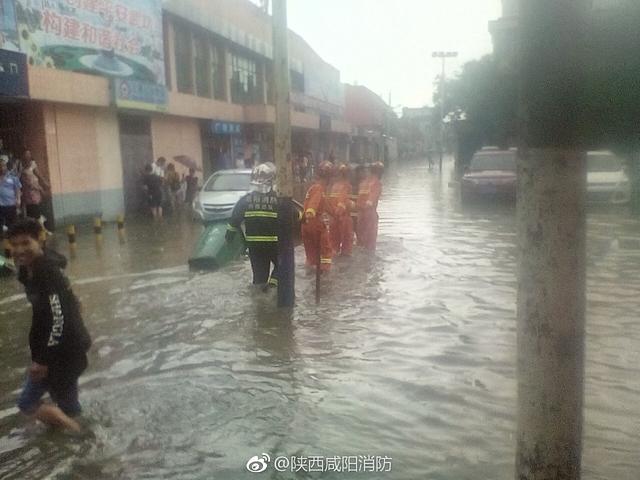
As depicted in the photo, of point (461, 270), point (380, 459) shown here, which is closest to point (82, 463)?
point (380, 459)

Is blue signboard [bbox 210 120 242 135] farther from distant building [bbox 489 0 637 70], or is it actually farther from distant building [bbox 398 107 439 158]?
distant building [bbox 398 107 439 158]

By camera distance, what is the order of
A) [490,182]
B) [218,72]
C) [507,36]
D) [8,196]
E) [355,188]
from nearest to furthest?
1. [507,36]
2. [355,188]
3. [8,196]
4. [490,182]
5. [218,72]

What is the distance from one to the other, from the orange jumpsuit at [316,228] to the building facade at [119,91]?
28.3ft

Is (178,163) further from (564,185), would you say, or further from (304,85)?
(564,185)

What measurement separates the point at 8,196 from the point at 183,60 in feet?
52.2

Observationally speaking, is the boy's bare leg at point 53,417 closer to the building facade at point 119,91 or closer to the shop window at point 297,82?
the building facade at point 119,91

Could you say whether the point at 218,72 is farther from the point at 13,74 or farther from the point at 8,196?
the point at 8,196

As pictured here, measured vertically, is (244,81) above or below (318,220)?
above

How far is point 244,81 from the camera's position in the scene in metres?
35.8

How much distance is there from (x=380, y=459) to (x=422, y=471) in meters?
0.27

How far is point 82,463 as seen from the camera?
434 centimetres


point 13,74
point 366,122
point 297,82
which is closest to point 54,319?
point 13,74

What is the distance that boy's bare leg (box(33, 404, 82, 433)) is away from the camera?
4.58 metres

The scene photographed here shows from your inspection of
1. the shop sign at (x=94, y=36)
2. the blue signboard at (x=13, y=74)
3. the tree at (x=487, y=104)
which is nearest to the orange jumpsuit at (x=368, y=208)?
the blue signboard at (x=13, y=74)
